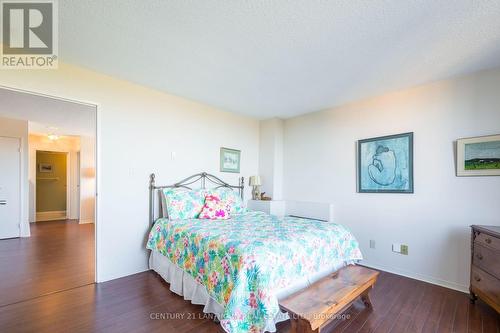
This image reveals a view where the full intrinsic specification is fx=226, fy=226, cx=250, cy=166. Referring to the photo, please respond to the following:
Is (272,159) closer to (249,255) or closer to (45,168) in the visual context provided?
(249,255)

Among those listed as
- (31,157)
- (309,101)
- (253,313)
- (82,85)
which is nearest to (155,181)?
(82,85)

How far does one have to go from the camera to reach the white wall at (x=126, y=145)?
2.54m

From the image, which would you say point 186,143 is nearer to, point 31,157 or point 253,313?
point 253,313

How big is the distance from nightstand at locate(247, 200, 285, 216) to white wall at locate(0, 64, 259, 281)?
127 centimetres

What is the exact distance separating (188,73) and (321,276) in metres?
2.63

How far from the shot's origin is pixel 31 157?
6.11 metres

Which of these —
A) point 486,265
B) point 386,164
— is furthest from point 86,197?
point 486,265

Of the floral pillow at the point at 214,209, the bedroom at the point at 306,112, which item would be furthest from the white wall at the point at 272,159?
the floral pillow at the point at 214,209

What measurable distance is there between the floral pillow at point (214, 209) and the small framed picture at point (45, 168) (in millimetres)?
6803

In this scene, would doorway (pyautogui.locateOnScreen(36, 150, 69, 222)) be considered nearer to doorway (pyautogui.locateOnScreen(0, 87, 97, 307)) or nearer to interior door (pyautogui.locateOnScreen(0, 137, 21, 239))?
doorway (pyautogui.locateOnScreen(0, 87, 97, 307))

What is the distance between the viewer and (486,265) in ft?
6.84

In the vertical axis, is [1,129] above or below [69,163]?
above

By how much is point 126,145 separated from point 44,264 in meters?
2.08

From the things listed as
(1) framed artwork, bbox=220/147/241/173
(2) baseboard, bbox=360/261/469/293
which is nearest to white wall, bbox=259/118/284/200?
(1) framed artwork, bbox=220/147/241/173
